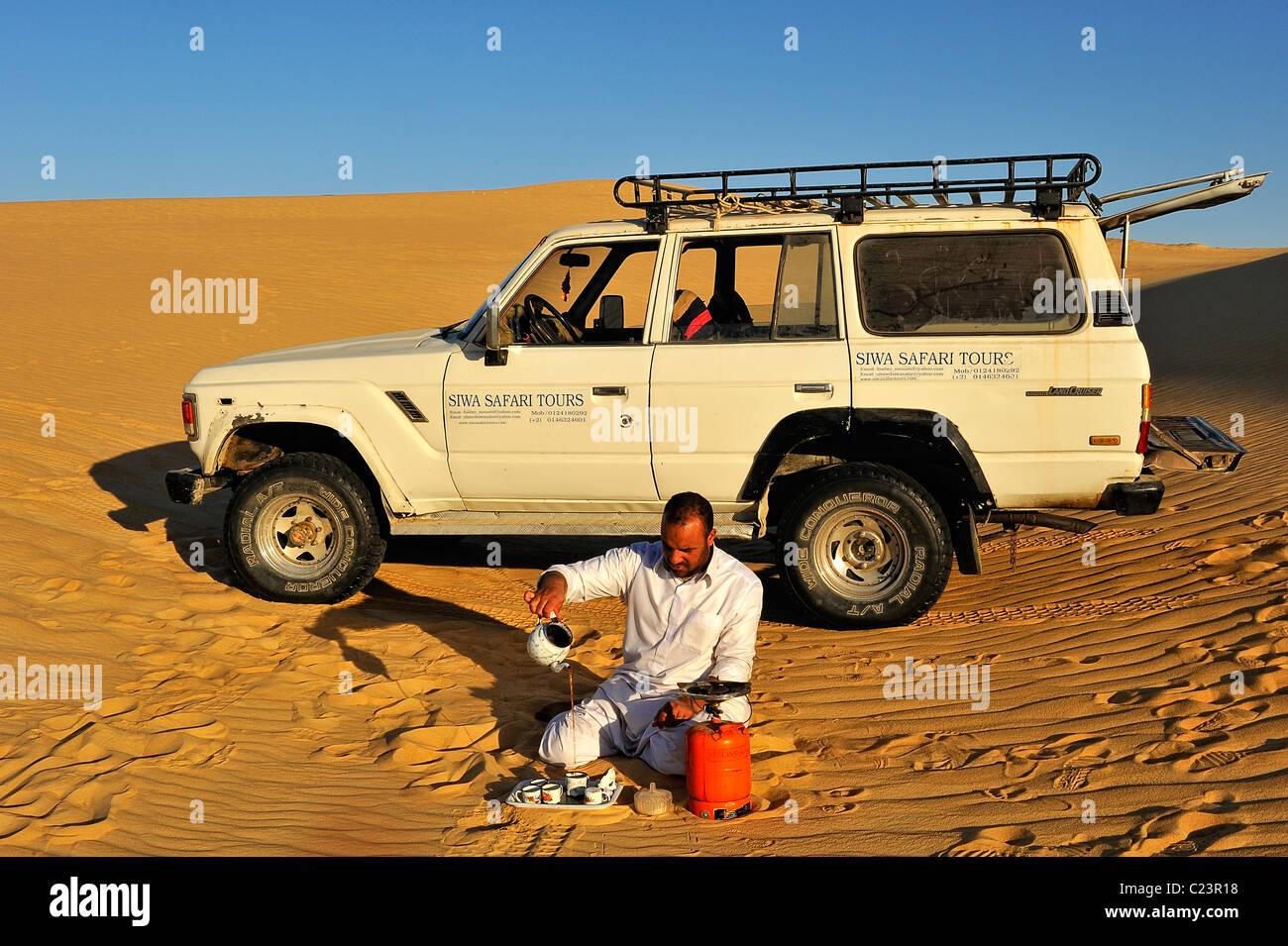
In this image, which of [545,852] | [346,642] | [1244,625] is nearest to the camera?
[545,852]

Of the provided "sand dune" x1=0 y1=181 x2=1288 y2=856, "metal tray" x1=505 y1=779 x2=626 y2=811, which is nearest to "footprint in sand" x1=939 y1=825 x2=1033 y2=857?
"sand dune" x1=0 y1=181 x2=1288 y2=856

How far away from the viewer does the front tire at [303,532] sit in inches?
261

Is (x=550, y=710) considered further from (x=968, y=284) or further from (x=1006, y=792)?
(x=968, y=284)

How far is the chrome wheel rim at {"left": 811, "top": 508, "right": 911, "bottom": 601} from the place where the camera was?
6074mm

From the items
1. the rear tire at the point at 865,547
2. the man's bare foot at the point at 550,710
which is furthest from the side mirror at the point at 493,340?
the man's bare foot at the point at 550,710

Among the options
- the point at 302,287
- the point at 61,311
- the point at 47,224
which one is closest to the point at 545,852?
the point at 61,311

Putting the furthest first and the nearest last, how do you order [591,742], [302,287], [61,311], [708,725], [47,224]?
[47,224], [302,287], [61,311], [591,742], [708,725]

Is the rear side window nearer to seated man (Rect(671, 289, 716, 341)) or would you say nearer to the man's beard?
seated man (Rect(671, 289, 716, 341))

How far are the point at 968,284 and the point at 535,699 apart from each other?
3229mm

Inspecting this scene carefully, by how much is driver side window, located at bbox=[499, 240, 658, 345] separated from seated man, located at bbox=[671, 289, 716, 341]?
184mm

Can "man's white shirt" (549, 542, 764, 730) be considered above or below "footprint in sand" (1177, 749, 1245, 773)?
above

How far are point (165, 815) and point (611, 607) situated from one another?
3259mm

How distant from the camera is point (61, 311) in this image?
19172mm
